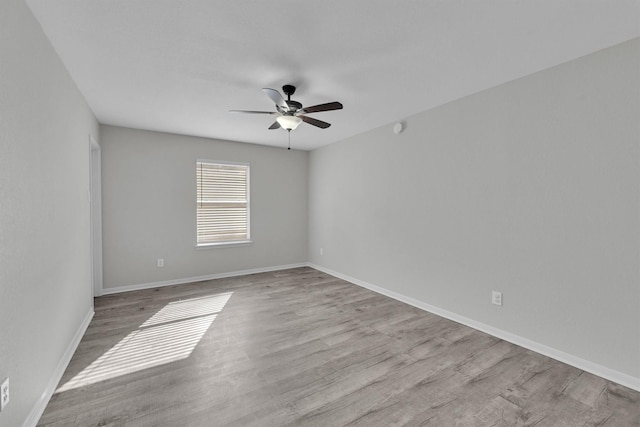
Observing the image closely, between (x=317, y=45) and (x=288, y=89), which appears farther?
(x=288, y=89)

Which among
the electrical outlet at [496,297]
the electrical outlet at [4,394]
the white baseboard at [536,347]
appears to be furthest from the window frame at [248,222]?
the electrical outlet at [496,297]

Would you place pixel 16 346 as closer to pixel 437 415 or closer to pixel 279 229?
pixel 437 415

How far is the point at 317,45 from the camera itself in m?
2.02

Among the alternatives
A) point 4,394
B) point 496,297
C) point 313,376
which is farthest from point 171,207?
point 496,297

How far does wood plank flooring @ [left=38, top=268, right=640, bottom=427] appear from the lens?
1.70 meters

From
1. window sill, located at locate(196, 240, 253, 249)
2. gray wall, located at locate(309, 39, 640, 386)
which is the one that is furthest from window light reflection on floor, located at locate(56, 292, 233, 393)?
gray wall, located at locate(309, 39, 640, 386)

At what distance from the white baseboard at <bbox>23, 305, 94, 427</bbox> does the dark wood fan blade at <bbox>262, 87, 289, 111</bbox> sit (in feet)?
8.40

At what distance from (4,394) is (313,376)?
1.70 metres

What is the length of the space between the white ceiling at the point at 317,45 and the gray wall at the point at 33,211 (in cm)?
32

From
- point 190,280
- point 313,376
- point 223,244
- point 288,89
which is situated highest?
point 288,89

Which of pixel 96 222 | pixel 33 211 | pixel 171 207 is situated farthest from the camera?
pixel 171 207

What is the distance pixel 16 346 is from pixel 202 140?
12.4ft

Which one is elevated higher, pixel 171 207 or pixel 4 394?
pixel 171 207

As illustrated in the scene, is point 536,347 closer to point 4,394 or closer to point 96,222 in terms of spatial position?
point 4,394
